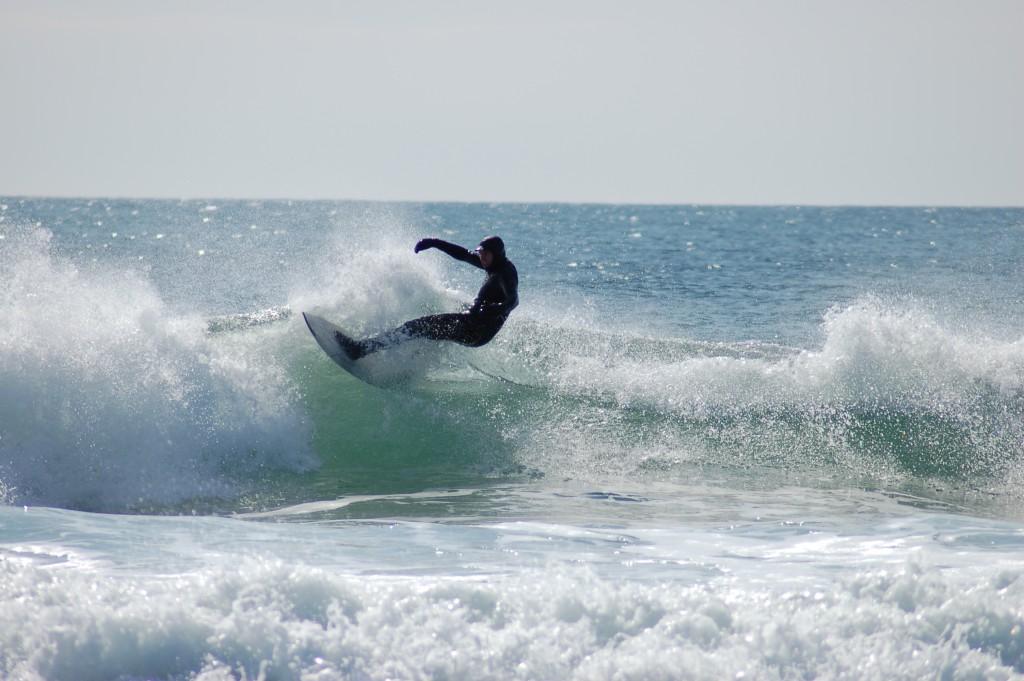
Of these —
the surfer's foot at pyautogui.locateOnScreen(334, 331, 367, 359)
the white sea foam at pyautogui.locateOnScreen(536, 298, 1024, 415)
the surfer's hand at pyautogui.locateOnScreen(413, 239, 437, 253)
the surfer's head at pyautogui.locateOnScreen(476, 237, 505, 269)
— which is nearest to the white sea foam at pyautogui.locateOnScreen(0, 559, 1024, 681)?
the surfer's hand at pyautogui.locateOnScreen(413, 239, 437, 253)

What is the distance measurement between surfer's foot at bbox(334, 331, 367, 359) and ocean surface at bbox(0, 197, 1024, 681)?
170 mm

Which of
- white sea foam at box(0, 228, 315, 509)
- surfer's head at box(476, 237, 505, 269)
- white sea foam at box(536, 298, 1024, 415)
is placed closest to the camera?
white sea foam at box(0, 228, 315, 509)

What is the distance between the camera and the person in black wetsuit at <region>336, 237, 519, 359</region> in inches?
361

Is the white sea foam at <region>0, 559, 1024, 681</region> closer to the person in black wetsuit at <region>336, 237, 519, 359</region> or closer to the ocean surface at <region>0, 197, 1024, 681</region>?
the ocean surface at <region>0, 197, 1024, 681</region>

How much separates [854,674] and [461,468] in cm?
521

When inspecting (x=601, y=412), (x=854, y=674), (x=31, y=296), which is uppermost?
(x=31, y=296)

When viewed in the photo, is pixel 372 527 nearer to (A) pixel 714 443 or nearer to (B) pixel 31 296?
(A) pixel 714 443

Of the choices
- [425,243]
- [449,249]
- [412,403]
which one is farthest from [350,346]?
[425,243]

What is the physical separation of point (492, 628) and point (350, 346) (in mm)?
5352

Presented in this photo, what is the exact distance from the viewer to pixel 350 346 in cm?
978

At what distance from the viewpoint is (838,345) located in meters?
11.6

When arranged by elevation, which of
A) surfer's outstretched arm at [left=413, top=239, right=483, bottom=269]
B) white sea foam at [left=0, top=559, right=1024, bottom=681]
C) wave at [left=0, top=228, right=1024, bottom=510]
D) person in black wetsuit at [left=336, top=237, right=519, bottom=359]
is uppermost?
surfer's outstretched arm at [left=413, top=239, right=483, bottom=269]

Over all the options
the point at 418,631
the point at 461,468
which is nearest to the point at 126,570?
the point at 418,631

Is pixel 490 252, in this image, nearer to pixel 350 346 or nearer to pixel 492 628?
pixel 350 346
